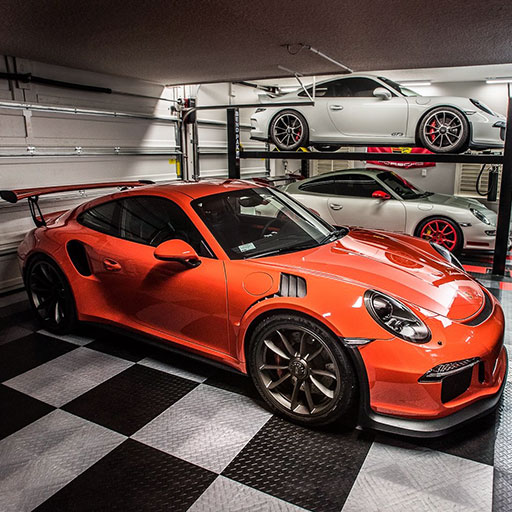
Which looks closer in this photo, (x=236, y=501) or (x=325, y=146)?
(x=236, y=501)

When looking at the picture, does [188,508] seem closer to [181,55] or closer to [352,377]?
[352,377]

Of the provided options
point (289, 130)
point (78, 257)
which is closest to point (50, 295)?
point (78, 257)

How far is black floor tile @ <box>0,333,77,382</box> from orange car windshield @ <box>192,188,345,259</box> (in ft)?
5.53

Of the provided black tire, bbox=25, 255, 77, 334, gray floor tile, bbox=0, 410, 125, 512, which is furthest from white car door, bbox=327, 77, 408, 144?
gray floor tile, bbox=0, 410, 125, 512

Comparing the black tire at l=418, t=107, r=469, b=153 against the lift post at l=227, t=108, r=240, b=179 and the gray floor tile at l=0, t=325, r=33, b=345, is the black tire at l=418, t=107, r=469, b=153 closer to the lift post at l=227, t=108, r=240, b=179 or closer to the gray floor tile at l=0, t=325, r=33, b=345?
the lift post at l=227, t=108, r=240, b=179

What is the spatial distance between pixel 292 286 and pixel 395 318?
1.85 feet

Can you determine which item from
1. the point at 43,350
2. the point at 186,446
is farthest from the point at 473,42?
the point at 43,350

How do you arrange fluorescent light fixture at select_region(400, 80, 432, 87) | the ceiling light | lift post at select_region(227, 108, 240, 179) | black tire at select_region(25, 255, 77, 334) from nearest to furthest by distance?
black tire at select_region(25, 255, 77, 334) < the ceiling light < lift post at select_region(227, 108, 240, 179) < fluorescent light fixture at select_region(400, 80, 432, 87)

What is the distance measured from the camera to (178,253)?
8.99ft

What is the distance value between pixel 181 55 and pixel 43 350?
3.48 m

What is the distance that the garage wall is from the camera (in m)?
5.20

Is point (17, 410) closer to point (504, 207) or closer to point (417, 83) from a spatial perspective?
point (504, 207)

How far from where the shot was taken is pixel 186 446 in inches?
94.0

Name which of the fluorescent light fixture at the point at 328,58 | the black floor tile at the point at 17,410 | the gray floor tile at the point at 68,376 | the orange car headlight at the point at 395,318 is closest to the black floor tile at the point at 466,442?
the orange car headlight at the point at 395,318
